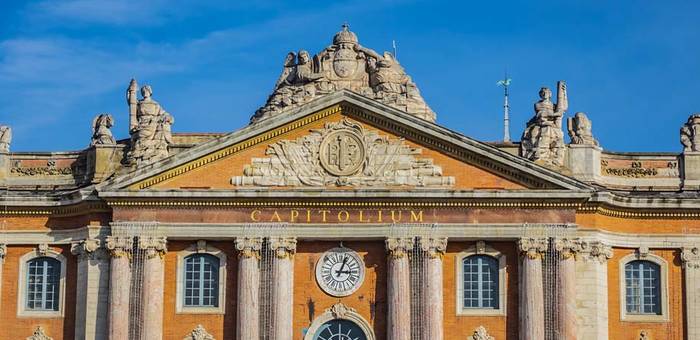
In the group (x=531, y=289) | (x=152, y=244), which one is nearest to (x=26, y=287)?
(x=152, y=244)

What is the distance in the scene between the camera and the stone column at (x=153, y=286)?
60.8 metres

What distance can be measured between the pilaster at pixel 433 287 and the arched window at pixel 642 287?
271 inches

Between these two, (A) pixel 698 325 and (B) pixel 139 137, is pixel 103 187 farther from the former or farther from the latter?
(A) pixel 698 325

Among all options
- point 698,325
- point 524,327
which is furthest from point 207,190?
point 698,325

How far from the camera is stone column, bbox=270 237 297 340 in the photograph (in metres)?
60.7

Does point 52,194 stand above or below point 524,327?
above

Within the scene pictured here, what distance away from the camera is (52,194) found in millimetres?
63469

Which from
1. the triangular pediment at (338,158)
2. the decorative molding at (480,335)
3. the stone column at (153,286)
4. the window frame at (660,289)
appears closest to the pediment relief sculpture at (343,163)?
the triangular pediment at (338,158)

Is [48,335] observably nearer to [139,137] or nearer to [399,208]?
[139,137]

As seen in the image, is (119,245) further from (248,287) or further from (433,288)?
(433,288)

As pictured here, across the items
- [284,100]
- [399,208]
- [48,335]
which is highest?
[284,100]

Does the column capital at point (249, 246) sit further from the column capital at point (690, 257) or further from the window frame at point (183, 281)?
the column capital at point (690, 257)

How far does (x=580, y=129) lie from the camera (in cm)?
6341

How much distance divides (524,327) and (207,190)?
11.8 metres
